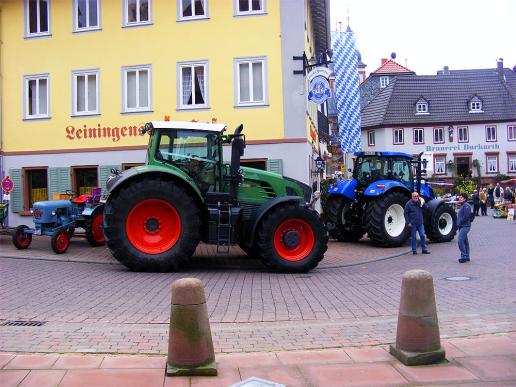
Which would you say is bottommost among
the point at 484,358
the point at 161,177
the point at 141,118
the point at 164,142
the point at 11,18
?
the point at 484,358

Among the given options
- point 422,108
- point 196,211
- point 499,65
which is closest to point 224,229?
point 196,211

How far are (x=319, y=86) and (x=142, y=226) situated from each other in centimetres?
815

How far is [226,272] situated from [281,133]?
678 cm

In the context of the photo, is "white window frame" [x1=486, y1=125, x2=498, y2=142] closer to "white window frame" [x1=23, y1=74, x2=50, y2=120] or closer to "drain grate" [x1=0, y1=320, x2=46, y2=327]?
"white window frame" [x1=23, y1=74, x2=50, y2=120]

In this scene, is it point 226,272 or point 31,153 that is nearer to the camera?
point 226,272

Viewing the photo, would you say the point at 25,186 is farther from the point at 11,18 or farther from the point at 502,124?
the point at 502,124

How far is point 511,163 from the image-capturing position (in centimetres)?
5503

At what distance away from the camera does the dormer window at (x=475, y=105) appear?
57156 millimetres

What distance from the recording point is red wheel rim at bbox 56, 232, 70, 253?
1370cm

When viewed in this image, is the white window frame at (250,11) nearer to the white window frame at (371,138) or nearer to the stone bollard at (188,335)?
the stone bollard at (188,335)

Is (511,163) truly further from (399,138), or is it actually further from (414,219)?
(414,219)

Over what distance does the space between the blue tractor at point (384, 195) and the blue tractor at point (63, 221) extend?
6.72 m

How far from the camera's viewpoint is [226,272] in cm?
1150

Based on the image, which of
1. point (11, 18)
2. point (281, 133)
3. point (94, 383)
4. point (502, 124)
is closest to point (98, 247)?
point (281, 133)
